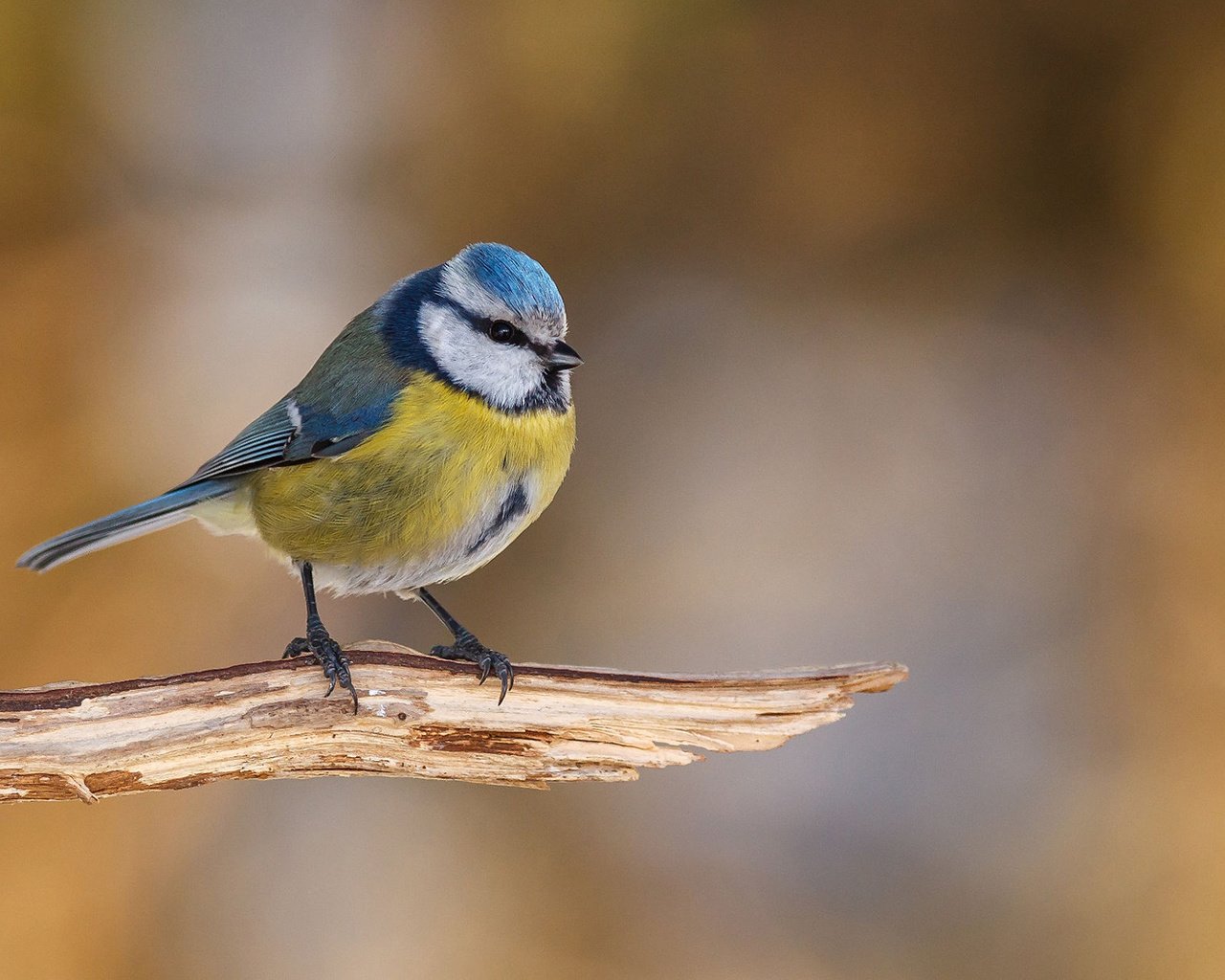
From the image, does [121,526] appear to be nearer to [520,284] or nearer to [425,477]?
[425,477]

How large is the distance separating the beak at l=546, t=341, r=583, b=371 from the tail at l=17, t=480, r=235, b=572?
73cm

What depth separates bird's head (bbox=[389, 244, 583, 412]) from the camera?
6.31ft

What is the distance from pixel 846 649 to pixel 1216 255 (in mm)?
1608

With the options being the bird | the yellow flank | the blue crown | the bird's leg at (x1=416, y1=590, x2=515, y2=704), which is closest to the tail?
the bird

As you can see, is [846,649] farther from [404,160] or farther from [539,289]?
[404,160]

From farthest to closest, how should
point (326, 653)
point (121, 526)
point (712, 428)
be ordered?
point (712, 428)
point (121, 526)
point (326, 653)

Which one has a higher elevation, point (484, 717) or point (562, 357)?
point (562, 357)

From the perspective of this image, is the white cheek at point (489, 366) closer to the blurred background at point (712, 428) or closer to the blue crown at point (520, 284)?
the blue crown at point (520, 284)

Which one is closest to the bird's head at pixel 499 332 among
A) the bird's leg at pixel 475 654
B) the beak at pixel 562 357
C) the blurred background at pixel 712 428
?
the beak at pixel 562 357

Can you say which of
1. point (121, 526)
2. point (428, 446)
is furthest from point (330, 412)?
point (121, 526)

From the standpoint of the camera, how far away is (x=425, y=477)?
191 centimetres

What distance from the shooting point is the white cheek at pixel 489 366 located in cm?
197

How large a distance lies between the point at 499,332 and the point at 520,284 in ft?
0.34

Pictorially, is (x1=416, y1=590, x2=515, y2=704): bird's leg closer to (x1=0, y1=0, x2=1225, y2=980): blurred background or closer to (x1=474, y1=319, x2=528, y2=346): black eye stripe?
(x1=474, y1=319, x2=528, y2=346): black eye stripe
